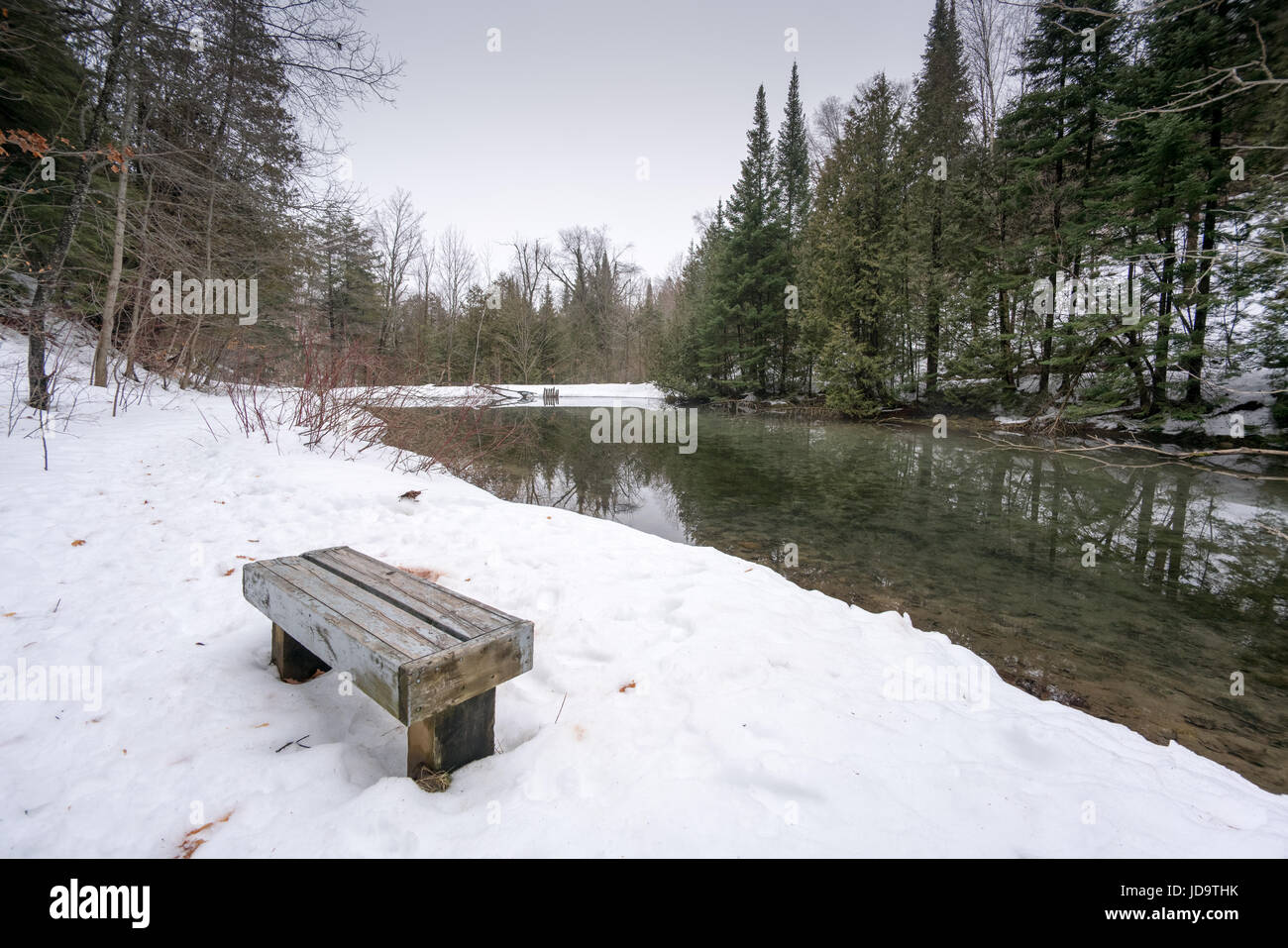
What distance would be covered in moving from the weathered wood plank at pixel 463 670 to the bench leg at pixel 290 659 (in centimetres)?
101

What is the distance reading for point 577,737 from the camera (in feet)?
6.71

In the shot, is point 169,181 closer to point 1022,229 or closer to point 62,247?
point 62,247

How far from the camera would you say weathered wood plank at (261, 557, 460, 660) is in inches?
67.1

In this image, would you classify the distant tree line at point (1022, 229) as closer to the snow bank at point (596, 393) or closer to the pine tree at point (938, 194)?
the pine tree at point (938, 194)

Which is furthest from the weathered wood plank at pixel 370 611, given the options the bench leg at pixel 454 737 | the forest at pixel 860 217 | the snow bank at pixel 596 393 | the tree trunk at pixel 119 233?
the snow bank at pixel 596 393

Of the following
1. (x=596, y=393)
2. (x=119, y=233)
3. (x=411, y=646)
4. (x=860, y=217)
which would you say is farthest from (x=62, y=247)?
(x=596, y=393)

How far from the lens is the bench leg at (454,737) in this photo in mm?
1738

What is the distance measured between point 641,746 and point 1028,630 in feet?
11.7

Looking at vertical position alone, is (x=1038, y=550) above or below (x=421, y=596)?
below

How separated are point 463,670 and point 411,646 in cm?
18

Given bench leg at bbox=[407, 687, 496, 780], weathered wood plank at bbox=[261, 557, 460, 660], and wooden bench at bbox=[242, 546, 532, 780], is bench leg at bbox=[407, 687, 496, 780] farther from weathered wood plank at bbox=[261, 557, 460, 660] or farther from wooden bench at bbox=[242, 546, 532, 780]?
weathered wood plank at bbox=[261, 557, 460, 660]

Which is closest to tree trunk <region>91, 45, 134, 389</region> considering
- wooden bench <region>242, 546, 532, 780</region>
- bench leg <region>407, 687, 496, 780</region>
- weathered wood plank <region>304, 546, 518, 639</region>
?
weathered wood plank <region>304, 546, 518, 639</region>

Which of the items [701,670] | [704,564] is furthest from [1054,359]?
[701,670]
